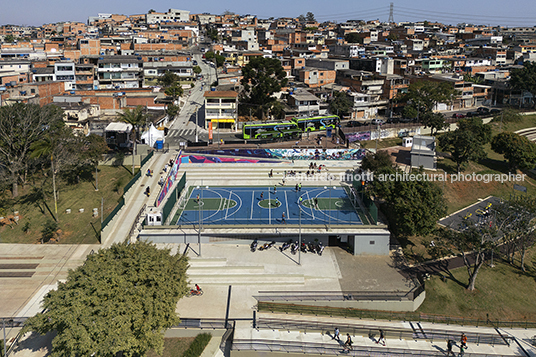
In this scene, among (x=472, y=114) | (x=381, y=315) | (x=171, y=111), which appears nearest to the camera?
(x=381, y=315)

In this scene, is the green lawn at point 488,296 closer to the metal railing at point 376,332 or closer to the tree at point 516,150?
the metal railing at point 376,332

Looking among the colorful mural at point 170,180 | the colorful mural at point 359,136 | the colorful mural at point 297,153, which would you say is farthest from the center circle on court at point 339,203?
the colorful mural at point 359,136

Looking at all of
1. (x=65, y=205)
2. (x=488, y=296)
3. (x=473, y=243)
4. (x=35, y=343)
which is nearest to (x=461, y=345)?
(x=488, y=296)

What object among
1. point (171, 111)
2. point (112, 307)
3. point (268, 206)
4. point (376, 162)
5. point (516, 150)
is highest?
point (171, 111)

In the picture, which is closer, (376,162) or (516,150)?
(376,162)

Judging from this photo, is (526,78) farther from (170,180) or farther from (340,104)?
(170,180)

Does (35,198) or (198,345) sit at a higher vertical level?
(35,198)

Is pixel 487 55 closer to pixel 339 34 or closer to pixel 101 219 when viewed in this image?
pixel 339 34

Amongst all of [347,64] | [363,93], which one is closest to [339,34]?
[347,64]
